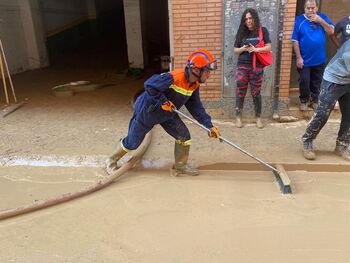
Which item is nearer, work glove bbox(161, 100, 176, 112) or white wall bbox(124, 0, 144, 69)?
work glove bbox(161, 100, 176, 112)

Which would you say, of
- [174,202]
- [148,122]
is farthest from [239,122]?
[174,202]

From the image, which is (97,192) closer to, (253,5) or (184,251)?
(184,251)

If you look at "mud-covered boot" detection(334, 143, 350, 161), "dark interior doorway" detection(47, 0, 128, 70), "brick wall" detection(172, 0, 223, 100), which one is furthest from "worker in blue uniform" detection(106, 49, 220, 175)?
"dark interior doorway" detection(47, 0, 128, 70)

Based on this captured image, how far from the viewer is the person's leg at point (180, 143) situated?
4.00 metres

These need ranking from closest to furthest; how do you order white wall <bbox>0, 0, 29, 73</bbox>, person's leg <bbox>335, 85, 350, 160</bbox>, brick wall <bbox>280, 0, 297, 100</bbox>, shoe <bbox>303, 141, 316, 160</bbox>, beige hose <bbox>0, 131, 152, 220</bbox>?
beige hose <bbox>0, 131, 152, 220</bbox>, person's leg <bbox>335, 85, 350, 160</bbox>, shoe <bbox>303, 141, 316, 160</bbox>, brick wall <bbox>280, 0, 297, 100</bbox>, white wall <bbox>0, 0, 29, 73</bbox>

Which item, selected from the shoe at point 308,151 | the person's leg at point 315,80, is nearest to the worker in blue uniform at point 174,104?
the shoe at point 308,151

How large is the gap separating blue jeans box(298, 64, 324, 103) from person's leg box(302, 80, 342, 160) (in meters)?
1.28

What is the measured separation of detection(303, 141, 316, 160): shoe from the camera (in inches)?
172

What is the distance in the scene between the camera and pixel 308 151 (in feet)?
14.6

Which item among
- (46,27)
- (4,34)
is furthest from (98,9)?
(4,34)

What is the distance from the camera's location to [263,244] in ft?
9.50

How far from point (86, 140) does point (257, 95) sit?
9.14 ft

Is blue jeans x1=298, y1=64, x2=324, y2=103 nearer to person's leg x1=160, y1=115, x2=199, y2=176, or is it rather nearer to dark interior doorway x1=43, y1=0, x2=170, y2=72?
person's leg x1=160, y1=115, x2=199, y2=176

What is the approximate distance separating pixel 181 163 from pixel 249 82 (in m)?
2.07
